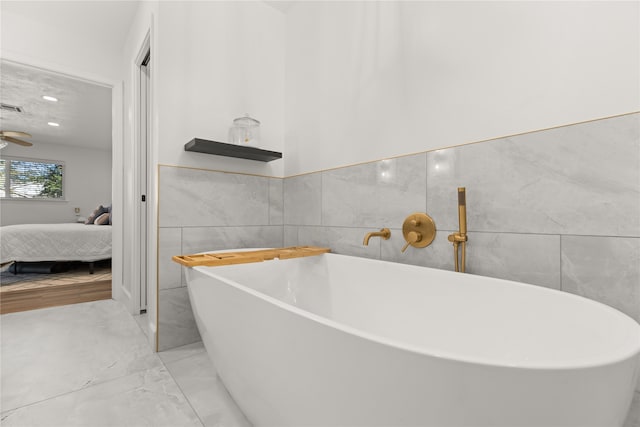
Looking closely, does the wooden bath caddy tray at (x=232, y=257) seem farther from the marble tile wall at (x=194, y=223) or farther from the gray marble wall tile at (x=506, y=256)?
the gray marble wall tile at (x=506, y=256)

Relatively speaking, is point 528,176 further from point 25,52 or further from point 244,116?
point 25,52

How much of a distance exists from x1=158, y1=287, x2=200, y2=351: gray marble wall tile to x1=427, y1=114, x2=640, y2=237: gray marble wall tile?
1.53 meters

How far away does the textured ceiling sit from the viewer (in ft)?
11.3

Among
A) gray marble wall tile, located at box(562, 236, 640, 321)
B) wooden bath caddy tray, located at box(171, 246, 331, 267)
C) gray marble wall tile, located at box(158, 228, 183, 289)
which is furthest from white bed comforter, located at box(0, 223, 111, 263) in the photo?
gray marble wall tile, located at box(562, 236, 640, 321)

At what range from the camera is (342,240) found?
6.14ft

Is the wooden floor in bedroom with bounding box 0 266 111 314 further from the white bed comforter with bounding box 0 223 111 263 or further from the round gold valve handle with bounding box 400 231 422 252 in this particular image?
the round gold valve handle with bounding box 400 231 422 252

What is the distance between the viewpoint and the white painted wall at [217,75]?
181 cm

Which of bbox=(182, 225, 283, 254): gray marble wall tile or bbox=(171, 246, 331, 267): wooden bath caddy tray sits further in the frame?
bbox=(182, 225, 283, 254): gray marble wall tile

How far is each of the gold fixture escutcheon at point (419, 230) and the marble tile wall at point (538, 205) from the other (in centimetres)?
3

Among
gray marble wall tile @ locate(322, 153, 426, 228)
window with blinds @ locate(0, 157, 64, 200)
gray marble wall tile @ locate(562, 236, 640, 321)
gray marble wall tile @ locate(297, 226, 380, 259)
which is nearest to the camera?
gray marble wall tile @ locate(562, 236, 640, 321)

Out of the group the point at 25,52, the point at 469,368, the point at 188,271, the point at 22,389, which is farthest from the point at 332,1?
the point at 22,389

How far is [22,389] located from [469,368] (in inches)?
71.5

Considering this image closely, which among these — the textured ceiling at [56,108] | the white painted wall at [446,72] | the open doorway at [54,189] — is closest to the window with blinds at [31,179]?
the open doorway at [54,189]

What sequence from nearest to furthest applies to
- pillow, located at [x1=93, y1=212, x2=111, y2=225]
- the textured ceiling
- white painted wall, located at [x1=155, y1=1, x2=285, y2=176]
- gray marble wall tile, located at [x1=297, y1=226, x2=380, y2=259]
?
gray marble wall tile, located at [x1=297, y1=226, x2=380, y2=259]
white painted wall, located at [x1=155, y1=1, x2=285, y2=176]
the textured ceiling
pillow, located at [x1=93, y1=212, x2=111, y2=225]
